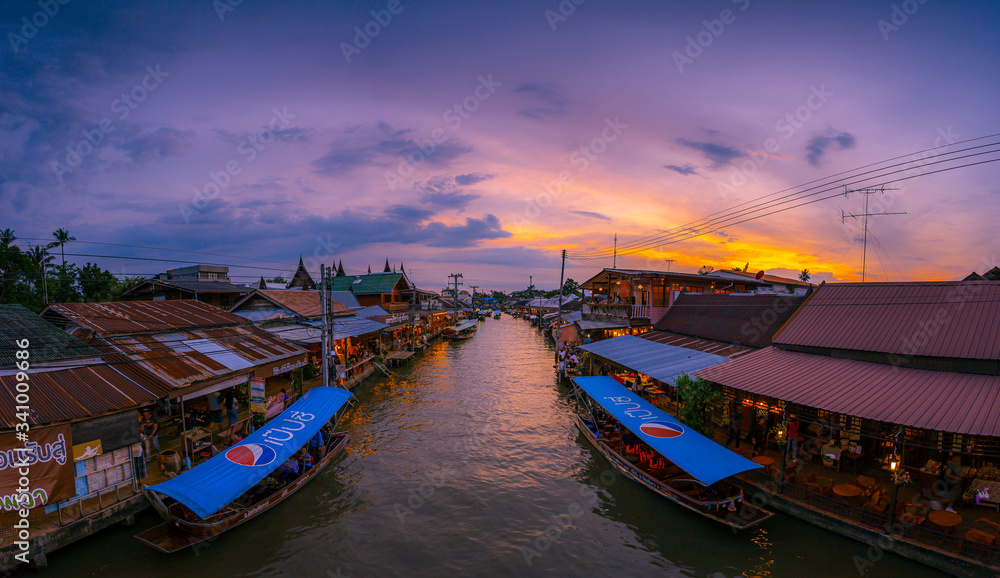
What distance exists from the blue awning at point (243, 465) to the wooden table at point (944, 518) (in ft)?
64.0

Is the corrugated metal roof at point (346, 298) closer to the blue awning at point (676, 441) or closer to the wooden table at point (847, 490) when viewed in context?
the blue awning at point (676, 441)

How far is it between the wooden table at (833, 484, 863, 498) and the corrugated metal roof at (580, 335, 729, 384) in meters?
6.51

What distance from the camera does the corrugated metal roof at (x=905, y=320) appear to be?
1239 centimetres

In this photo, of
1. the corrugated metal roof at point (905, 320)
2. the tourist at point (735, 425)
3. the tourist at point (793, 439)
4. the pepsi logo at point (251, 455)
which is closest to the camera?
the corrugated metal roof at point (905, 320)

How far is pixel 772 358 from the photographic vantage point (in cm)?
1664

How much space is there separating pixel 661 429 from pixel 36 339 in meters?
Answer: 23.8

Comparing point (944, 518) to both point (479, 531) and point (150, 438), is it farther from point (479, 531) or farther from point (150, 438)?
point (150, 438)

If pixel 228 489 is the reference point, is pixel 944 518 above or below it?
above

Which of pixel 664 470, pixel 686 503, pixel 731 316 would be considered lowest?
pixel 686 503

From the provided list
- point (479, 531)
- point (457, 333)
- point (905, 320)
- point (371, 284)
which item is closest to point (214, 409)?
point (479, 531)

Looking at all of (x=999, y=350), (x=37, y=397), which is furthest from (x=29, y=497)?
(x=999, y=350)

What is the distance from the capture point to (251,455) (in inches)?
524

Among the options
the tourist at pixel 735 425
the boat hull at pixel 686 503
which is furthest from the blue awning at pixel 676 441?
the tourist at pixel 735 425

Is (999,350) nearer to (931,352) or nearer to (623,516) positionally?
(931,352)
